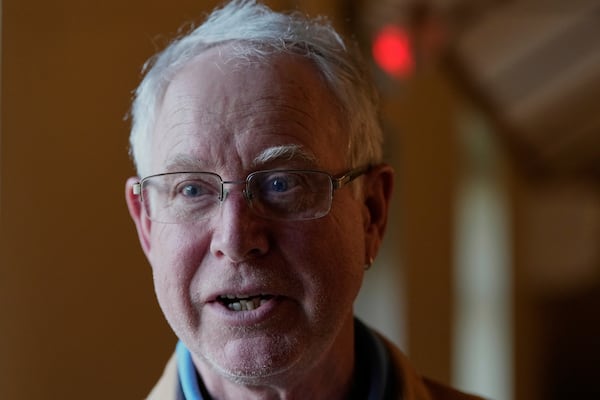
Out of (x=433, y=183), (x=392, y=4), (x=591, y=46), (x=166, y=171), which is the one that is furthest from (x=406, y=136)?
(x=166, y=171)

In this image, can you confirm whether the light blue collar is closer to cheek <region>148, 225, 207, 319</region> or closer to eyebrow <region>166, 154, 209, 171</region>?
cheek <region>148, 225, 207, 319</region>

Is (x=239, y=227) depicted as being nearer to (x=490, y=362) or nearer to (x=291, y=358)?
(x=291, y=358)

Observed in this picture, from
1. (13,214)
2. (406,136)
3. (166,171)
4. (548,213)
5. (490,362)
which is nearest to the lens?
(166,171)

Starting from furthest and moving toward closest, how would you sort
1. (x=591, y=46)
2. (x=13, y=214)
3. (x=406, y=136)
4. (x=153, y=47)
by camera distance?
(x=591, y=46) < (x=406, y=136) < (x=153, y=47) < (x=13, y=214)

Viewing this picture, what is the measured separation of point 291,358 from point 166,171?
1.25 feet

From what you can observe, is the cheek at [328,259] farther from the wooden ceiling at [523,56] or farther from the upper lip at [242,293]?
the wooden ceiling at [523,56]

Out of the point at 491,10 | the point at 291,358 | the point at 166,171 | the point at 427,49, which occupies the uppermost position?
the point at 491,10

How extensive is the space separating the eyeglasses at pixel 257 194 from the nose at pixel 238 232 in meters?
0.01

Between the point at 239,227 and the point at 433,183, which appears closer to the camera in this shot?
the point at 239,227

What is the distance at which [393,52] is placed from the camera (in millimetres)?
4840

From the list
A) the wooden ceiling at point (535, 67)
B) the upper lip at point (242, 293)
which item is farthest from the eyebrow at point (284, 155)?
the wooden ceiling at point (535, 67)

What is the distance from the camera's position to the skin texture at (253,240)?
1.56 m

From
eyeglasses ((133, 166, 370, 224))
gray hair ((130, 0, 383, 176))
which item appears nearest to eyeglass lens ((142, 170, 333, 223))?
eyeglasses ((133, 166, 370, 224))

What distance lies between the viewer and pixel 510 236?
828 centimetres
